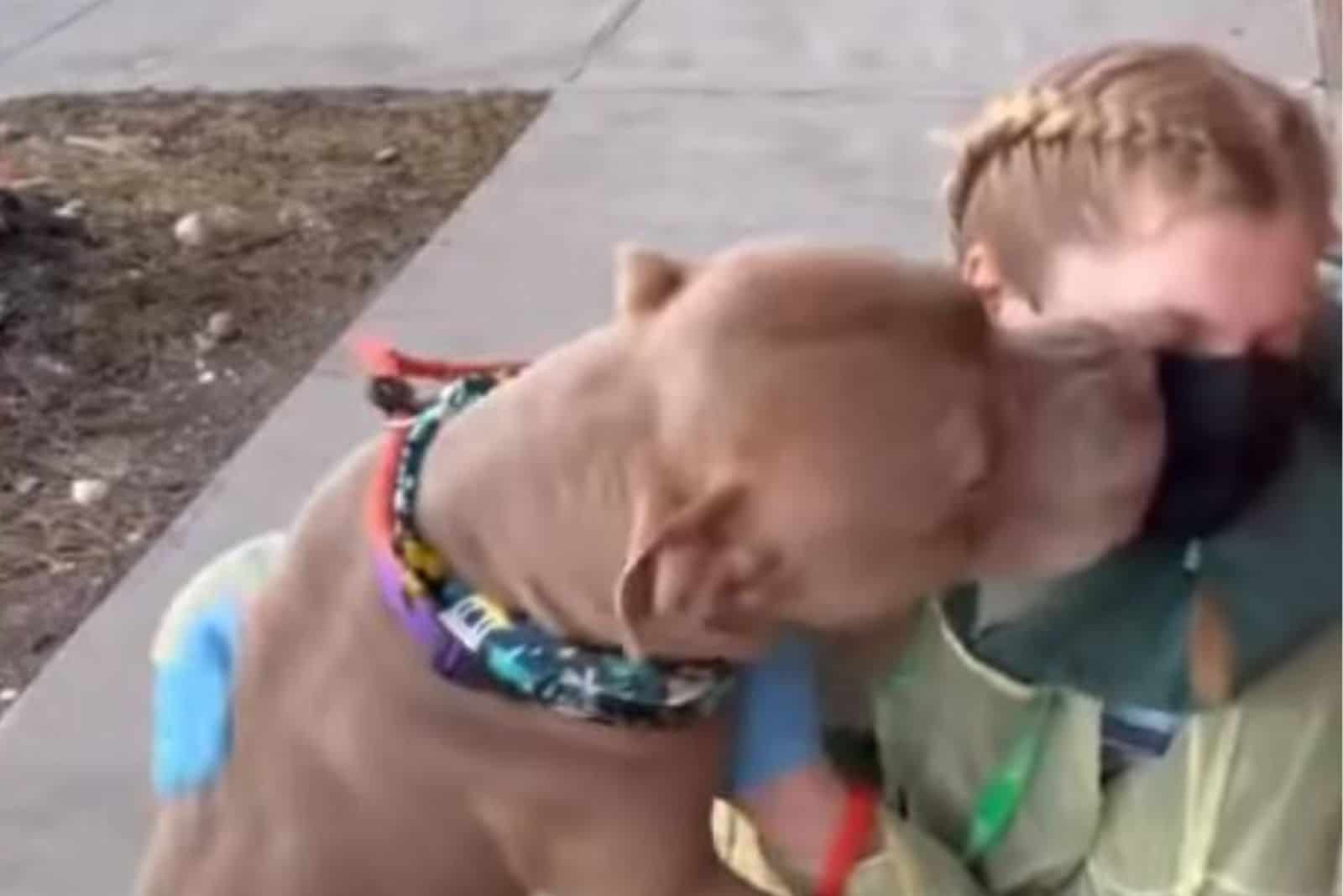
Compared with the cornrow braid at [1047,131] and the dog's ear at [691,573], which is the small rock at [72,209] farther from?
the dog's ear at [691,573]

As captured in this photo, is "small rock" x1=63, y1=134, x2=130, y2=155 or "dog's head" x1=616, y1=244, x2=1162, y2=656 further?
"small rock" x1=63, y1=134, x2=130, y2=155

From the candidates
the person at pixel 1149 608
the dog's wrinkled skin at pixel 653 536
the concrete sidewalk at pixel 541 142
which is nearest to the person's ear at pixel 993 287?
the person at pixel 1149 608

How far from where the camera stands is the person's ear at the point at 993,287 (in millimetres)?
2590

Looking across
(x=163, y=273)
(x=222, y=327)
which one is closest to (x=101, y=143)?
(x=163, y=273)

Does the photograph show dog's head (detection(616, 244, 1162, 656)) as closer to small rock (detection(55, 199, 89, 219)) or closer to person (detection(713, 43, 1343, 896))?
person (detection(713, 43, 1343, 896))

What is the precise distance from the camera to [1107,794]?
8.93ft

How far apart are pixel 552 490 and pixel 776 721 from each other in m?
0.30

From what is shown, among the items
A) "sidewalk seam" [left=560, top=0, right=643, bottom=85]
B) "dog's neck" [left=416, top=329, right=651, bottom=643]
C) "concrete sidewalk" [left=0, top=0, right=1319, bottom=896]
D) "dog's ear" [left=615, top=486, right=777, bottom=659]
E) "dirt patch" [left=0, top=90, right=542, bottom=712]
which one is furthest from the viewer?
"sidewalk seam" [left=560, top=0, right=643, bottom=85]

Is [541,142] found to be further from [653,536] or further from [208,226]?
[653,536]

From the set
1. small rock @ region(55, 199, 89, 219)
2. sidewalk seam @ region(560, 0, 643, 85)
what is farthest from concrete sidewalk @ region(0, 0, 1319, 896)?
small rock @ region(55, 199, 89, 219)

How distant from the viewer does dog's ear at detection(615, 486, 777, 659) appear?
232 cm

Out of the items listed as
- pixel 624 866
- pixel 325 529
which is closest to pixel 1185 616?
pixel 624 866

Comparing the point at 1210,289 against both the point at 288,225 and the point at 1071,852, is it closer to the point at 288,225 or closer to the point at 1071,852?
the point at 1071,852

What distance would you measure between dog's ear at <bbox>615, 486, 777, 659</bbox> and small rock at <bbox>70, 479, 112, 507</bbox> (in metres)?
2.69
